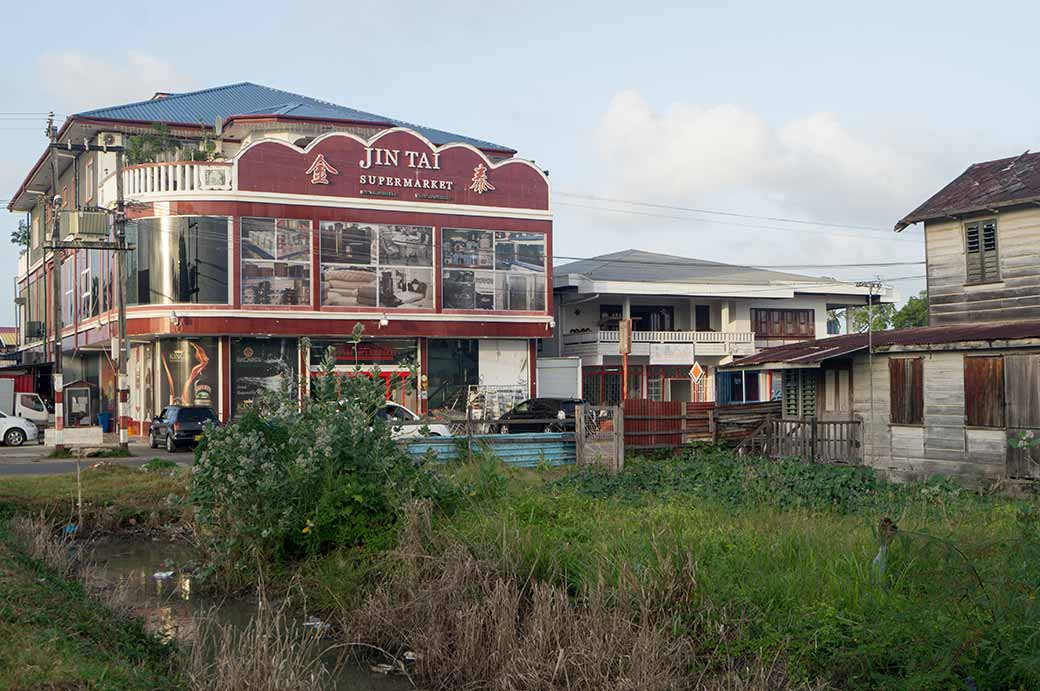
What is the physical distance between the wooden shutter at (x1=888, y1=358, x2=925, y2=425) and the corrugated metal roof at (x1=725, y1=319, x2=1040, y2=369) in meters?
0.53

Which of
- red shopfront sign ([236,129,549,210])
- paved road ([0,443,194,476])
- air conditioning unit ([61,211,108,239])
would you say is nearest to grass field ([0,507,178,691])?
paved road ([0,443,194,476])

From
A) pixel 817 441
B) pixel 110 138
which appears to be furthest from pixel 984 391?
pixel 110 138

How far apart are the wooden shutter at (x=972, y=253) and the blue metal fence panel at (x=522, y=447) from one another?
10.6 metres

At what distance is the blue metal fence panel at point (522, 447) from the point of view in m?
21.3

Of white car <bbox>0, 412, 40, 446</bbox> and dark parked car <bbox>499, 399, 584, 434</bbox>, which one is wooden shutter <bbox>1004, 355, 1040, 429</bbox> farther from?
white car <bbox>0, 412, 40, 446</bbox>

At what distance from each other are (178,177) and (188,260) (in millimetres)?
3279

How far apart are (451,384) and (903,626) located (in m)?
38.2

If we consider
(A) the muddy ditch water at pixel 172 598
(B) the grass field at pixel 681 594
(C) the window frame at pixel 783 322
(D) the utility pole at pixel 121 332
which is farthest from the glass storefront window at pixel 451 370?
(B) the grass field at pixel 681 594

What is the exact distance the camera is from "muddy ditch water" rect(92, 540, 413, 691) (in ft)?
36.4

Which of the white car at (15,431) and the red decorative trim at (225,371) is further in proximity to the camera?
the red decorative trim at (225,371)

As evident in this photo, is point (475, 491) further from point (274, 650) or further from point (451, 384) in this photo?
point (451, 384)

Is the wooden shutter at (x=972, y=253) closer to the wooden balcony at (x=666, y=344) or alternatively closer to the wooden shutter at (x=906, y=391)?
the wooden shutter at (x=906, y=391)

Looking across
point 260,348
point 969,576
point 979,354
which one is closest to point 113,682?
point 969,576

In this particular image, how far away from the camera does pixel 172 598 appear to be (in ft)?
47.3
